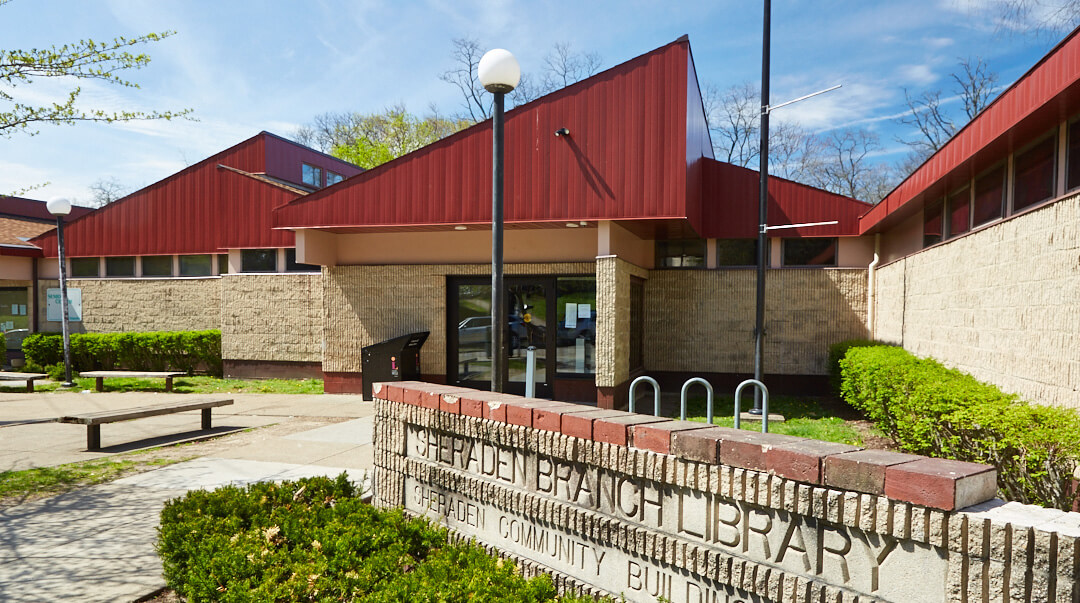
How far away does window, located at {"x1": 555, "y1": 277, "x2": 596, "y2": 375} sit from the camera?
11977 mm

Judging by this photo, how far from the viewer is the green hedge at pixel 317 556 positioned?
3355 millimetres

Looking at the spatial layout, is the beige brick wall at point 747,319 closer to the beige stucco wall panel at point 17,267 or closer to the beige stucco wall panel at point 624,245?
the beige stucco wall panel at point 624,245

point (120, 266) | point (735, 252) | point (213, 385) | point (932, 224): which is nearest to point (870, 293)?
point (735, 252)

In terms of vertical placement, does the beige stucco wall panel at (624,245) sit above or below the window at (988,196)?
below

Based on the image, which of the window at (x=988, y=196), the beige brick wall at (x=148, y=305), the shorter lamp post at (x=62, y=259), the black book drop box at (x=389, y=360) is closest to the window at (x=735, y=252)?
the window at (x=988, y=196)

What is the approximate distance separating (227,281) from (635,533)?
576 inches

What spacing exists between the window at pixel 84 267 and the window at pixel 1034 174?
2009cm

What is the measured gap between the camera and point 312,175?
23.5 meters

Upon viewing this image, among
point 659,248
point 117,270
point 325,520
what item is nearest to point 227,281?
point 117,270

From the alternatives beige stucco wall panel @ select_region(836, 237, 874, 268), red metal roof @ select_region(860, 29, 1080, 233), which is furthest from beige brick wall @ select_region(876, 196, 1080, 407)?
beige stucco wall panel @ select_region(836, 237, 874, 268)

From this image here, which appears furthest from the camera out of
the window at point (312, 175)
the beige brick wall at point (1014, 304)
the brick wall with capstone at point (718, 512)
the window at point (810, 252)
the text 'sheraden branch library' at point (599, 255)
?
the window at point (312, 175)

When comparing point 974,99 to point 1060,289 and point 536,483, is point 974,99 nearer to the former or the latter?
point 1060,289

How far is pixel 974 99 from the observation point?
3100 centimetres

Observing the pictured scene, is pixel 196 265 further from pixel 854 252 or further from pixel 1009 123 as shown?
pixel 1009 123
